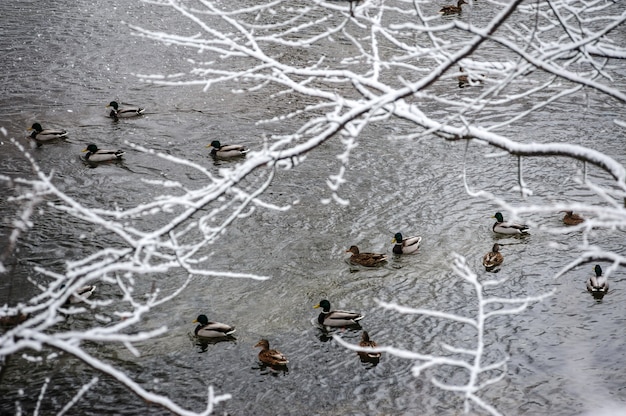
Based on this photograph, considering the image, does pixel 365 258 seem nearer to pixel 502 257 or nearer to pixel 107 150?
pixel 502 257

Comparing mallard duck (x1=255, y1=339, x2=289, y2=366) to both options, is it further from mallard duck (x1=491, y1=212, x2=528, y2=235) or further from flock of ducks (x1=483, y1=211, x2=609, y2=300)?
mallard duck (x1=491, y1=212, x2=528, y2=235)

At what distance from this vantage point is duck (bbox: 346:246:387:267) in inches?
411

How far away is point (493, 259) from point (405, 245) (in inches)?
48.1

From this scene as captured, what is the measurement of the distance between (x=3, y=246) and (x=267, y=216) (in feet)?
12.3

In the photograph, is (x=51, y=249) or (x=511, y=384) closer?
(x=511, y=384)

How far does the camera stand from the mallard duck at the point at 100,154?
1269 cm

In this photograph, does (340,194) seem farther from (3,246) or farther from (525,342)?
(3,246)

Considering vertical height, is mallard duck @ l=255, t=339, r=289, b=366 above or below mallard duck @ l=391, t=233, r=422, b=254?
below

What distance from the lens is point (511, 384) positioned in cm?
827

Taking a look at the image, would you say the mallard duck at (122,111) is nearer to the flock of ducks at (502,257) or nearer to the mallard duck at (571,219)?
the flock of ducks at (502,257)

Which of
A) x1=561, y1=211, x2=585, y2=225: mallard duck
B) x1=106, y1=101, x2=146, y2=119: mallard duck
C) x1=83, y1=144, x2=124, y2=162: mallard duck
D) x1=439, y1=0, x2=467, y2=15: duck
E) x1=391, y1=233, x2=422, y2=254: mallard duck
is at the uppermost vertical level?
x1=439, y1=0, x2=467, y2=15: duck

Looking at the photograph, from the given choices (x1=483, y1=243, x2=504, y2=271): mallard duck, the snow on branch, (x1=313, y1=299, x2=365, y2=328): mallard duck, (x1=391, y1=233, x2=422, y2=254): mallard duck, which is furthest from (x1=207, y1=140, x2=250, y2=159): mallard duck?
the snow on branch

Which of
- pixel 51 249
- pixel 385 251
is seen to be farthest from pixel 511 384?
pixel 51 249

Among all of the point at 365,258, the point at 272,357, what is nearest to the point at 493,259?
the point at 365,258
